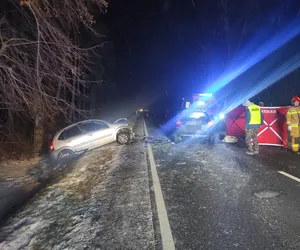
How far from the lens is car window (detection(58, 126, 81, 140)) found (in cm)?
1152

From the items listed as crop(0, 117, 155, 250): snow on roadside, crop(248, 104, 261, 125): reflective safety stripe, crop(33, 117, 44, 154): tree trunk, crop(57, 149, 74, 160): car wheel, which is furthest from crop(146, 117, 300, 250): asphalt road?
crop(33, 117, 44, 154): tree trunk

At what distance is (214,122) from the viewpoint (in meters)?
12.1

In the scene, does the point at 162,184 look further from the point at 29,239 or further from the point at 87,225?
the point at 29,239

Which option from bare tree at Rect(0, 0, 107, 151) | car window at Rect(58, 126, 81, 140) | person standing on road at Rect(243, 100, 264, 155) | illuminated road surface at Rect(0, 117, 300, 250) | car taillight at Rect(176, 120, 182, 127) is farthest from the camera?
car taillight at Rect(176, 120, 182, 127)

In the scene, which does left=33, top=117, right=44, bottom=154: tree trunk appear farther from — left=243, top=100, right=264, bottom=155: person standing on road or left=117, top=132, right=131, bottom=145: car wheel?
left=243, top=100, right=264, bottom=155: person standing on road

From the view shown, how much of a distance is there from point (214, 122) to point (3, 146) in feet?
31.1

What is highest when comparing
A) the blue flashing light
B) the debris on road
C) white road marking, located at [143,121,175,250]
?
the blue flashing light

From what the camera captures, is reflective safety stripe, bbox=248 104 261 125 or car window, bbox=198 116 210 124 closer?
reflective safety stripe, bbox=248 104 261 125

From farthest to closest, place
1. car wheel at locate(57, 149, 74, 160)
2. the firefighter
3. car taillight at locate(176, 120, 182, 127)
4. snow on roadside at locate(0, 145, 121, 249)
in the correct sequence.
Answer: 1. car taillight at locate(176, 120, 182, 127)
2. car wheel at locate(57, 149, 74, 160)
3. the firefighter
4. snow on roadside at locate(0, 145, 121, 249)

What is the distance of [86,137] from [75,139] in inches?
19.2

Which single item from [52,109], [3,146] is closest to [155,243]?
[52,109]

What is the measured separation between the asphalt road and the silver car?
384 centimetres

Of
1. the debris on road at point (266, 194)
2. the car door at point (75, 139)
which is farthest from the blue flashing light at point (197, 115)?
the debris on road at point (266, 194)

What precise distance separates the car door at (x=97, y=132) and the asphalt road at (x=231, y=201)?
12.6 feet
